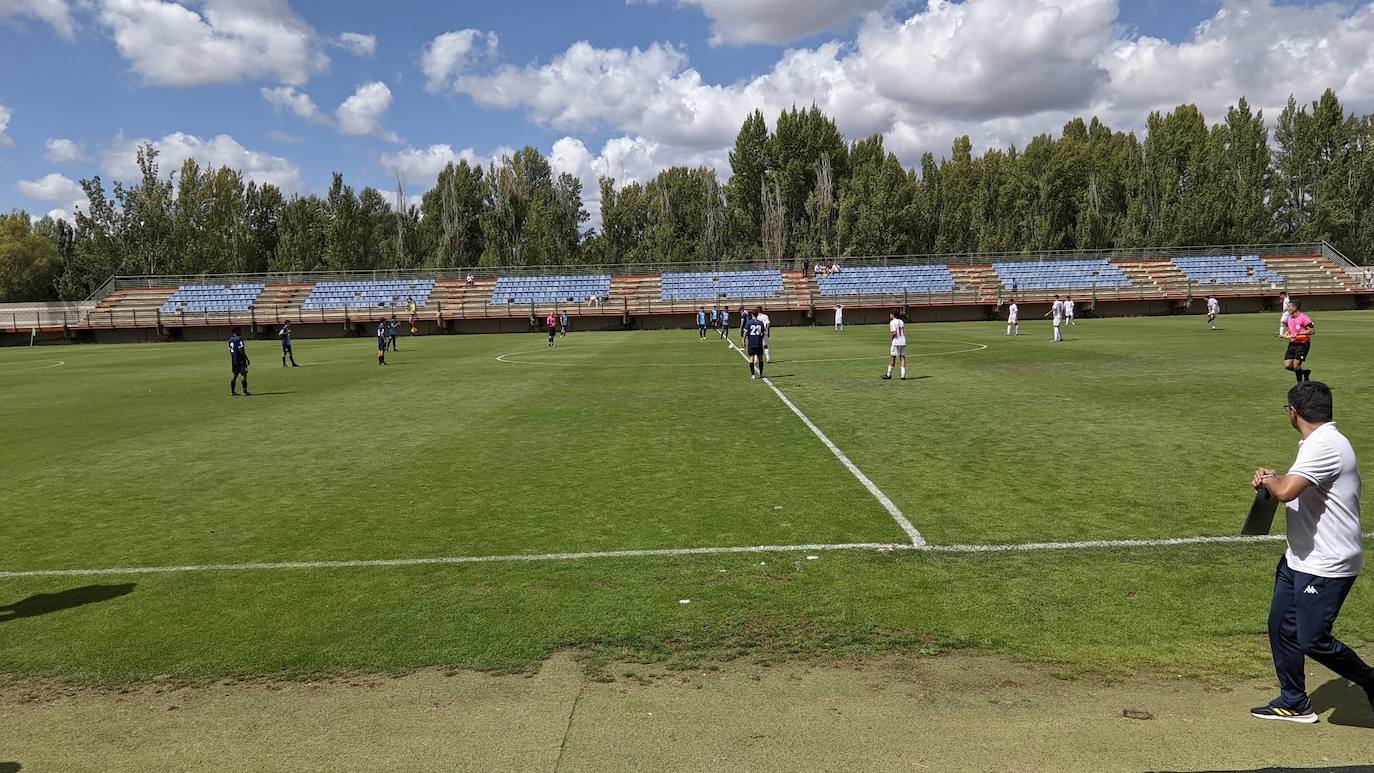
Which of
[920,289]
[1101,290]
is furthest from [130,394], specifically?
[1101,290]

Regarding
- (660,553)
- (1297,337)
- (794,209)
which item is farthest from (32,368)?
(794,209)

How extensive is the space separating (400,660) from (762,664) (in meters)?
2.57

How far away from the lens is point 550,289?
65.8 metres

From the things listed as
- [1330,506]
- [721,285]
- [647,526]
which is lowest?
[647,526]

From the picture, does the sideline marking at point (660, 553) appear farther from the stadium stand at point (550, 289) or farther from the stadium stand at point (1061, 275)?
the stadium stand at point (1061, 275)

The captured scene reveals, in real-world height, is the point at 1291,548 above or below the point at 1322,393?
below

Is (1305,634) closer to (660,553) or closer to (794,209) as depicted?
(660,553)

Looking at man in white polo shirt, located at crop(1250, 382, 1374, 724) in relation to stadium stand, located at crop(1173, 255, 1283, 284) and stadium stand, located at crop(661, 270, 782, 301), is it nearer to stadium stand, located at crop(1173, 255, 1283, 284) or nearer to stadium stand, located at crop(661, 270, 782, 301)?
stadium stand, located at crop(661, 270, 782, 301)

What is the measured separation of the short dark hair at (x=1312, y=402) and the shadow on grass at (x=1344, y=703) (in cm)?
171

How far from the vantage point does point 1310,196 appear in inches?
2798

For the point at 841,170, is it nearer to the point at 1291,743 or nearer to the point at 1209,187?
the point at 1209,187

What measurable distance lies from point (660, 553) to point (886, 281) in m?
59.6

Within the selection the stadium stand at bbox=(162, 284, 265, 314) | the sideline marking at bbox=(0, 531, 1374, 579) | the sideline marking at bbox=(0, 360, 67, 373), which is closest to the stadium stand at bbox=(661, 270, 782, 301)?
the stadium stand at bbox=(162, 284, 265, 314)

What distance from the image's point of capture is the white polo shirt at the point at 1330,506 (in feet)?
14.6
